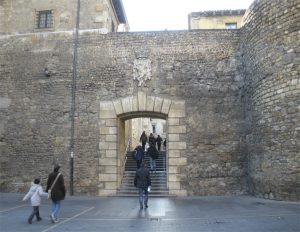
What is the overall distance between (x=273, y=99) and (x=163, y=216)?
15.1 feet

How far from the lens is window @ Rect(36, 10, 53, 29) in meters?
13.7

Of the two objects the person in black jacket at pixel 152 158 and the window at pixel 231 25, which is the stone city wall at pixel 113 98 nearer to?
the person in black jacket at pixel 152 158

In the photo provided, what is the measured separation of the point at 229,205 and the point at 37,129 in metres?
7.02

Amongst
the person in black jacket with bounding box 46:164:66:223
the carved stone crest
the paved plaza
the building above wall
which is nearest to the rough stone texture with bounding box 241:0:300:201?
the paved plaza

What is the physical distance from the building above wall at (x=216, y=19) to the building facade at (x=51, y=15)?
9208 millimetres

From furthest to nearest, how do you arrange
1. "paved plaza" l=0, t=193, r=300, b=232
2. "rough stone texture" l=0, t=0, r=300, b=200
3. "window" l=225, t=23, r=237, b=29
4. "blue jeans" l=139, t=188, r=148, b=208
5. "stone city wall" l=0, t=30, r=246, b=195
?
"window" l=225, t=23, r=237, b=29, "stone city wall" l=0, t=30, r=246, b=195, "rough stone texture" l=0, t=0, r=300, b=200, "blue jeans" l=139, t=188, r=148, b=208, "paved plaza" l=0, t=193, r=300, b=232

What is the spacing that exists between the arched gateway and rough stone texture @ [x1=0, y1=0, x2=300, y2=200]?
0.03 meters

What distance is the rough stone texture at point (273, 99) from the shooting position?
9367mm

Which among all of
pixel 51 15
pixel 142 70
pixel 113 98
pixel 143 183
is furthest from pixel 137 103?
pixel 51 15

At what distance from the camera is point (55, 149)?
41.2ft

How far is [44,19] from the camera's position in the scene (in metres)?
13.8

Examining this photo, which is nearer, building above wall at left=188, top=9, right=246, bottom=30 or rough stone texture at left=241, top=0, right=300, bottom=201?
rough stone texture at left=241, top=0, right=300, bottom=201

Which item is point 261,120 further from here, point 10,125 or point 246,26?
point 10,125

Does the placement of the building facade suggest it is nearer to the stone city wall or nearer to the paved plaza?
the stone city wall
